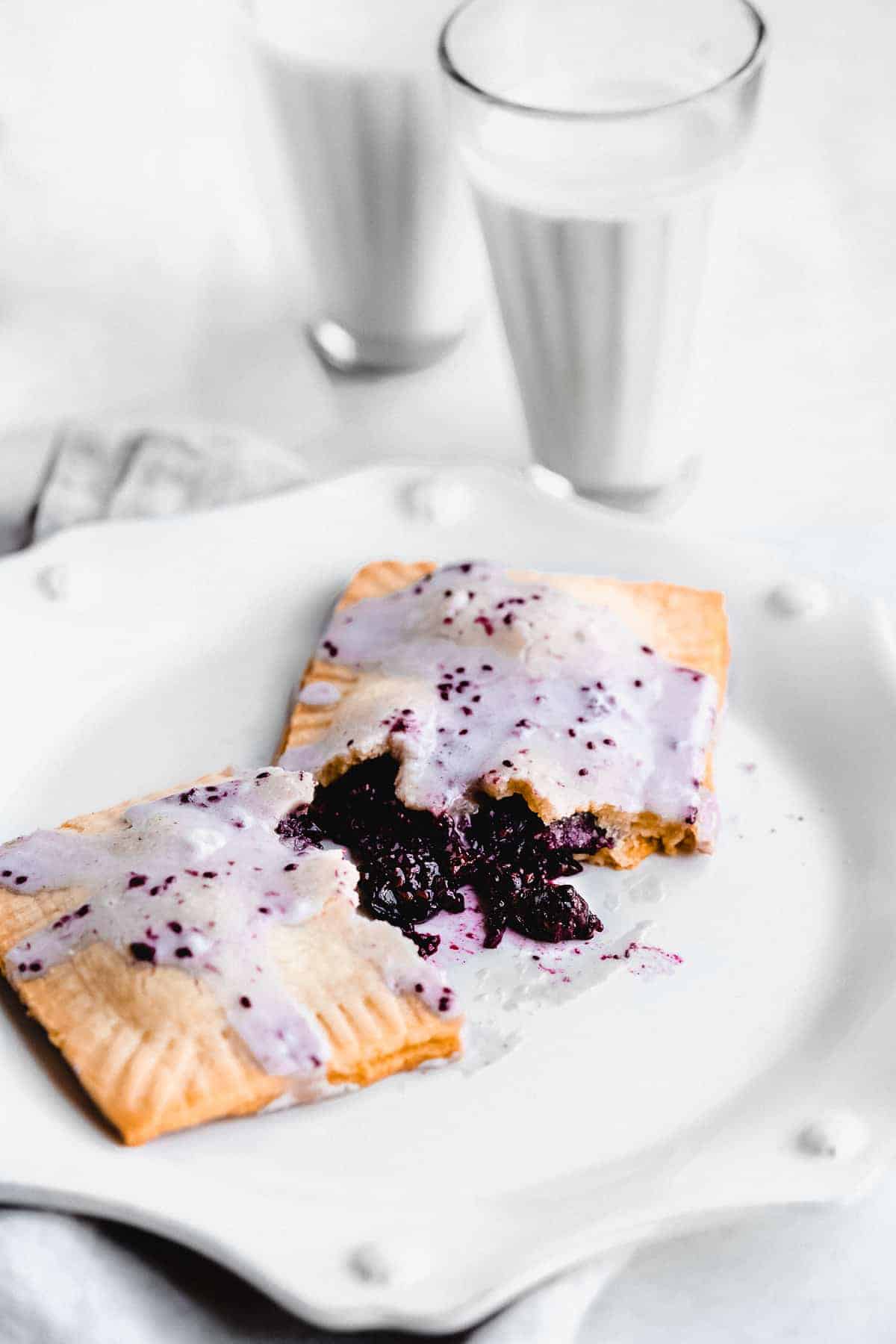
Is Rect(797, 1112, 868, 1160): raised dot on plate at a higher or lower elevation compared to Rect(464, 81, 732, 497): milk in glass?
lower

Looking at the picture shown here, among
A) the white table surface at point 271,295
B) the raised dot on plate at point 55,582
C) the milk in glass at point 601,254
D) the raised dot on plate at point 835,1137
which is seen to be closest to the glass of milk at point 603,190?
the milk in glass at point 601,254

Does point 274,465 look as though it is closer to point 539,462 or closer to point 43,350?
point 539,462

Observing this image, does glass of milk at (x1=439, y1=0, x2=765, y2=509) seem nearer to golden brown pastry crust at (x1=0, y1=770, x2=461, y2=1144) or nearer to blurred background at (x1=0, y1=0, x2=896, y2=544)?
blurred background at (x1=0, y1=0, x2=896, y2=544)

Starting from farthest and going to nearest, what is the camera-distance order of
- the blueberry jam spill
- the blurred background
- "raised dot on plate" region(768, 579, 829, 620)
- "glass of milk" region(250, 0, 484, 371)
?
the blurred background, "glass of milk" region(250, 0, 484, 371), "raised dot on plate" region(768, 579, 829, 620), the blueberry jam spill

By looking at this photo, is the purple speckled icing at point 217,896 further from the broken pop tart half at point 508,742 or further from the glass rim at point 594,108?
the glass rim at point 594,108

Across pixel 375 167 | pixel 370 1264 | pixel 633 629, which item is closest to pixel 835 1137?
pixel 370 1264

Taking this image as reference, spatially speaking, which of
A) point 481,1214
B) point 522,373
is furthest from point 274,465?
point 481,1214

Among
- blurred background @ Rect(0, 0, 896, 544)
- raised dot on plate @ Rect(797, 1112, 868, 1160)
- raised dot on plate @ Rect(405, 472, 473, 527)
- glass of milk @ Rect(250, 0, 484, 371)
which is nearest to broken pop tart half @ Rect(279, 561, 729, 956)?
raised dot on plate @ Rect(405, 472, 473, 527)
